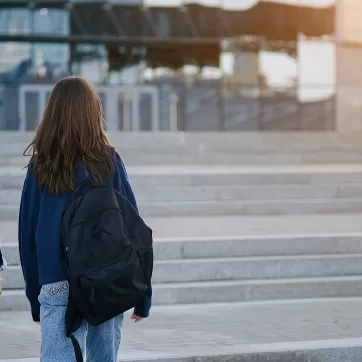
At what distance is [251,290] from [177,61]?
2065 cm

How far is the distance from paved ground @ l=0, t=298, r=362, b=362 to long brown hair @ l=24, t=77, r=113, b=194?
2.27m

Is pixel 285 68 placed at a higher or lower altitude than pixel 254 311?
higher

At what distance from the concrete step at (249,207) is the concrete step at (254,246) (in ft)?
9.58

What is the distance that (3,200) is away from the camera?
36.7 feet

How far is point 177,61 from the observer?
27.7 metres

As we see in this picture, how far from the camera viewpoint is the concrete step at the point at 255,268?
25.7ft

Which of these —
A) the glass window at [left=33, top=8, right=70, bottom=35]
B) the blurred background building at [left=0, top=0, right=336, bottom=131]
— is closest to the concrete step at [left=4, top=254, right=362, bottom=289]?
the blurred background building at [left=0, top=0, right=336, bottom=131]

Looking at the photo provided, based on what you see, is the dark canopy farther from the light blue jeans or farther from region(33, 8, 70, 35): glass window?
the light blue jeans

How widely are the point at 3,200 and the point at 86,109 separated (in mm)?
7897

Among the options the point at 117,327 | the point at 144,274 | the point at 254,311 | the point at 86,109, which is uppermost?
the point at 86,109

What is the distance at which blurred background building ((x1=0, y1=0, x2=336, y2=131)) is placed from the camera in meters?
26.8

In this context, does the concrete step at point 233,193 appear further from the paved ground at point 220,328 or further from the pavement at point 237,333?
the paved ground at point 220,328

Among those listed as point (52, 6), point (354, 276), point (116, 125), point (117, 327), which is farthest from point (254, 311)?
point (52, 6)

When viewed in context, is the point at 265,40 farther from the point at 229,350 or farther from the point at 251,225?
the point at 229,350
